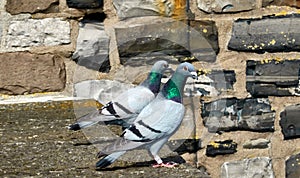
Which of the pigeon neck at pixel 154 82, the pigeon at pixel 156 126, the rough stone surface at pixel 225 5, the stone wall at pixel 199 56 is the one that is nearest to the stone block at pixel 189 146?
the stone wall at pixel 199 56

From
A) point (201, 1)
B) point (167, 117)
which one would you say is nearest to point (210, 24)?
point (201, 1)

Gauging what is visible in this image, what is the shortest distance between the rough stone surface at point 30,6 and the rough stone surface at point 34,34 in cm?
4

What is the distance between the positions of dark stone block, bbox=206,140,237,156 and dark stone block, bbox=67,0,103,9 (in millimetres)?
664

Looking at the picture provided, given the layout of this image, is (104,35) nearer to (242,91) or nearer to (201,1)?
(201,1)

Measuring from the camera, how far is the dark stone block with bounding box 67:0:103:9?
243 cm

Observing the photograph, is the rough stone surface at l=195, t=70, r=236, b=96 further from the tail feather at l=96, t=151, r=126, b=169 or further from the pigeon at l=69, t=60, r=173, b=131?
the tail feather at l=96, t=151, r=126, b=169

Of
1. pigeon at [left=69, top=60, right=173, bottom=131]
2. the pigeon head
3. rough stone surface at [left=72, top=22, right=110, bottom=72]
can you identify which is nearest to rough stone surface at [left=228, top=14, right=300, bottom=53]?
rough stone surface at [left=72, top=22, right=110, bottom=72]

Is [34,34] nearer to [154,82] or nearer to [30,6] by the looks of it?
[30,6]

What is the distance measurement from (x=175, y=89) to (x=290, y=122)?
915 mm

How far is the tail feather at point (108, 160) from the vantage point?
163 cm

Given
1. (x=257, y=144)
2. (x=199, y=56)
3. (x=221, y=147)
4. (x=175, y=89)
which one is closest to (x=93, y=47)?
(x=199, y=56)

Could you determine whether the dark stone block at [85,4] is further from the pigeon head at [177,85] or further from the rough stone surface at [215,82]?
the pigeon head at [177,85]

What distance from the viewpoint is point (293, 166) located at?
2.56 meters

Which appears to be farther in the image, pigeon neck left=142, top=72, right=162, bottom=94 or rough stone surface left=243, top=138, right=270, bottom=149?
rough stone surface left=243, top=138, right=270, bottom=149
